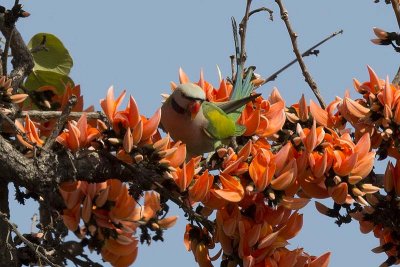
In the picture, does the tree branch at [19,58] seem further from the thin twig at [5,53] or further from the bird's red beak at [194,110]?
the bird's red beak at [194,110]

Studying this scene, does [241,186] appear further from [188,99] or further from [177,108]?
[177,108]

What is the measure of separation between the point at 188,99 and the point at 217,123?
0.16 meters

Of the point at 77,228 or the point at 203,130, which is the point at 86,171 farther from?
the point at 203,130

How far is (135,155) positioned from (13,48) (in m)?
0.81

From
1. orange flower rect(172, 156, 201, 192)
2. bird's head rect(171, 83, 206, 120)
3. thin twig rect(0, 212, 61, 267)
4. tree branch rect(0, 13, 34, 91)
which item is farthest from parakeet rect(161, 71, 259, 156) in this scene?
thin twig rect(0, 212, 61, 267)

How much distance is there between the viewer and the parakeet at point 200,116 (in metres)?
2.96

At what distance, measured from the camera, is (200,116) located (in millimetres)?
3328

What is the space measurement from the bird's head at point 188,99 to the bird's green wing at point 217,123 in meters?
0.04

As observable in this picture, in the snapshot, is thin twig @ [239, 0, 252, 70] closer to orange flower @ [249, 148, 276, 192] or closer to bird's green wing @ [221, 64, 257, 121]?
bird's green wing @ [221, 64, 257, 121]

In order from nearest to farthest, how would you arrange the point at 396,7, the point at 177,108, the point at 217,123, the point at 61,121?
1. the point at 61,121
2. the point at 396,7
3. the point at 217,123
4. the point at 177,108

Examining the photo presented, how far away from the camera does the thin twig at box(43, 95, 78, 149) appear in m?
2.07

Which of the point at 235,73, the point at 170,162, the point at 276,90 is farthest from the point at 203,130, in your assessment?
the point at 170,162

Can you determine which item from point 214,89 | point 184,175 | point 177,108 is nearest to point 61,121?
point 184,175

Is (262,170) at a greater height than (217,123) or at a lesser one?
lesser
